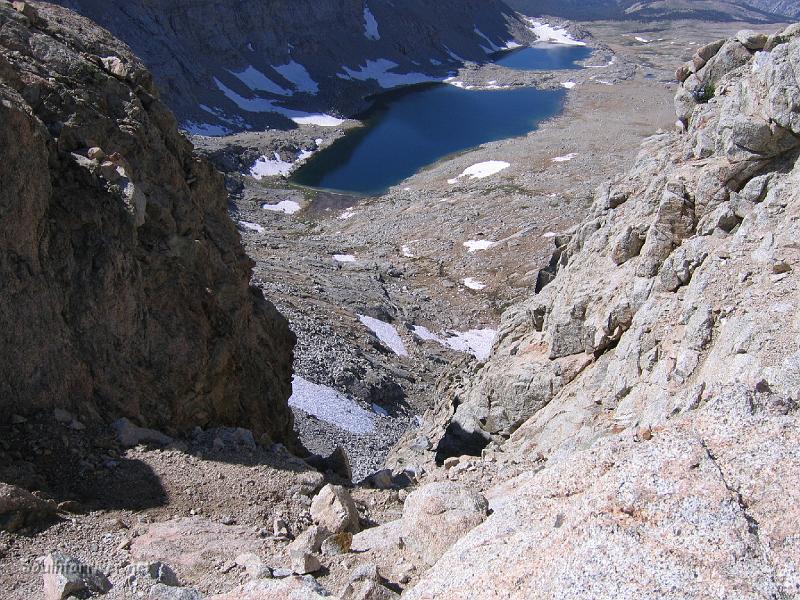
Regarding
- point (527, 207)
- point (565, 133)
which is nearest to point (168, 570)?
point (527, 207)

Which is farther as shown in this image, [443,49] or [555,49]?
[555,49]

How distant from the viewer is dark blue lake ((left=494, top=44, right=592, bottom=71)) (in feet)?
515

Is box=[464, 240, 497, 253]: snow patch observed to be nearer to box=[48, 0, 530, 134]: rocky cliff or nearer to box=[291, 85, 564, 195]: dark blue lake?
box=[291, 85, 564, 195]: dark blue lake

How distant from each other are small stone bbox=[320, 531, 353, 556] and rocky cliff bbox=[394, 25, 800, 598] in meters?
2.05

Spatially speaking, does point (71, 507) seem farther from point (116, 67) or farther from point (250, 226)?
point (250, 226)

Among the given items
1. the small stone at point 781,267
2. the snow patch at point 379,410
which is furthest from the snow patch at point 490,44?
the small stone at point 781,267

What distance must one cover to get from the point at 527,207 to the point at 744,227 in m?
45.5

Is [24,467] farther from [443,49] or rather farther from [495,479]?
[443,49]

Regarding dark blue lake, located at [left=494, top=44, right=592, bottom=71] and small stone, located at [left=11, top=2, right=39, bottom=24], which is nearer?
small stone, located at [left=11, top=2, right=39, bottom=24]

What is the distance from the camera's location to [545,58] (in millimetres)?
169750

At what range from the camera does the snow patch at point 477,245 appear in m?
53.7

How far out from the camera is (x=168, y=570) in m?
8.83

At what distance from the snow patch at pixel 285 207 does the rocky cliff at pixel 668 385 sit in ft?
134

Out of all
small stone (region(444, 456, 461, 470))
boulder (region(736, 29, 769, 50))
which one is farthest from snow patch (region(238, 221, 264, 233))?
small stone (region(444, 456, 461, 470))
